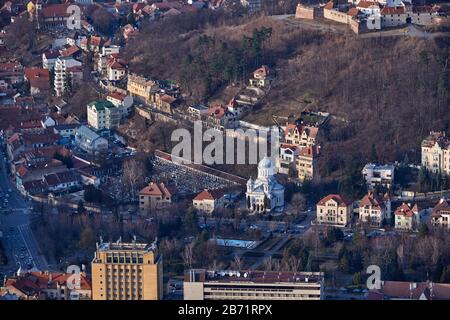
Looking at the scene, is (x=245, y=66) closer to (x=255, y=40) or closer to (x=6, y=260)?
(x=255, y=40)

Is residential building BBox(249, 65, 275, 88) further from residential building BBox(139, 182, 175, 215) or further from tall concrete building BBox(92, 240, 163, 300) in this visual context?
tall concrete building BBox(92, 240, 163, 300)

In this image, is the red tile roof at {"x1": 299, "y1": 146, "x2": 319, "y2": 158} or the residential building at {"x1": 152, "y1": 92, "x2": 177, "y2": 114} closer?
the red tile roof at {"x1": 299, "y1": 146, "x2": 319, "y2": 158}

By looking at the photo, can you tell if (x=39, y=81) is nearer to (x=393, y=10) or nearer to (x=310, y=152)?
(x=393, y=10)

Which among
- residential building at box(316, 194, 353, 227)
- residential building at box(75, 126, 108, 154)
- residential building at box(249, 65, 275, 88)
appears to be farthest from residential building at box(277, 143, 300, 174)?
residential building at box(75, 126, 108, 154)

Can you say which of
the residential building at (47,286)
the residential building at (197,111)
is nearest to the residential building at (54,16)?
the residential building at (197,111)

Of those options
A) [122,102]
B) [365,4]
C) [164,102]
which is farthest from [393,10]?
[122,102]

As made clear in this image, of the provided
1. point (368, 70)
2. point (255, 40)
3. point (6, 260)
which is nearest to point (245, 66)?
point (255, 40)
